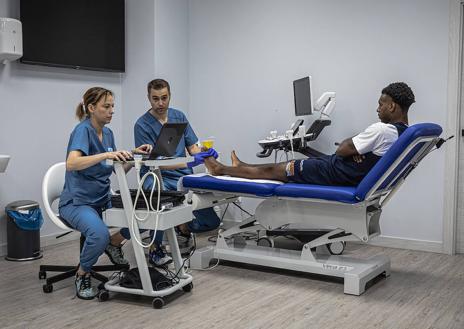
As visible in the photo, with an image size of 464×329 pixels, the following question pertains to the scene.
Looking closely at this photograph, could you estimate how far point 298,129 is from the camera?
4273 mm

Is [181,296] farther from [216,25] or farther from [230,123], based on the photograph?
[216,25]

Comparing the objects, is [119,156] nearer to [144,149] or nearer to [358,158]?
[144,149]

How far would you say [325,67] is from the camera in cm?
452

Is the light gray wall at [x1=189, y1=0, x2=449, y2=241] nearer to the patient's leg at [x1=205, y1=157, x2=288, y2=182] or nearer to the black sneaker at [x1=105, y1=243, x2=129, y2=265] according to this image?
the patient's leg at [x1=205, y1=157, x2=288, y2=182]

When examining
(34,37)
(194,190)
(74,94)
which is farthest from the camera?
(74,94)

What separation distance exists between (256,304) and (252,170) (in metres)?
1.03

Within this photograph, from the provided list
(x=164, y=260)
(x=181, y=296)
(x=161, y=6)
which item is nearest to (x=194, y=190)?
(x=164, y=260)

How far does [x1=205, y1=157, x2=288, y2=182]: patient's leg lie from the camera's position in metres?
3.63

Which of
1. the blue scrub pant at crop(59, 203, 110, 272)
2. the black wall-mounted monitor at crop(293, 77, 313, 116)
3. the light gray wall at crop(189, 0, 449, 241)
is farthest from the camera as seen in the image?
the black wall-mounted monitor at crop(293, 77, 313, 116)

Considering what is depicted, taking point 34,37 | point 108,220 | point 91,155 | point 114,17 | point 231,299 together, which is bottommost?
point 231,299

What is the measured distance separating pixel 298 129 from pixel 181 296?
1757mm

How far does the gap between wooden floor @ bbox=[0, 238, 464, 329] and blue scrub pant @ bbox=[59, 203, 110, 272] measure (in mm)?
246

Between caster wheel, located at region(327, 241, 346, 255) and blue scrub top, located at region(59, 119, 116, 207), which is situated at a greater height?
blue scrub top, located at region(59, 119, 116, 207)

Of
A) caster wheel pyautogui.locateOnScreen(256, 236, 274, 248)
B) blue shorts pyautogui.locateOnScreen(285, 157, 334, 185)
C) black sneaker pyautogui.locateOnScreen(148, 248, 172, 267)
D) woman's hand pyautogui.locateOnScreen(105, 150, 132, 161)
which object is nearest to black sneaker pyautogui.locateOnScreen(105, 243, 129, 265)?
black sneaker pyautogui.locateOnScreen(148, 248, 172, 267)
